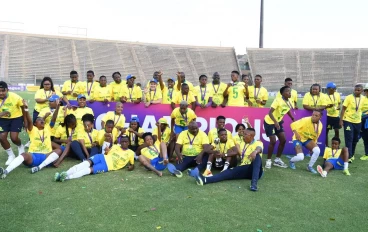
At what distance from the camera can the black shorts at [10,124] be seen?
761 cm

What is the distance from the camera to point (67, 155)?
26.6 ft

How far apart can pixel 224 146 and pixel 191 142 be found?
75 cm

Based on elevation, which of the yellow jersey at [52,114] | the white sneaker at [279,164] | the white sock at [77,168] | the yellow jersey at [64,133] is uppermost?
the yellow jersey at [52,114]

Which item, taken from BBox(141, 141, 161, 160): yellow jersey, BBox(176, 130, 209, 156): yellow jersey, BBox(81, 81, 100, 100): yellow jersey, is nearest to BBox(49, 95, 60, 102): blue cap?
BBox(81, 81, 100, 100): yellow jersey

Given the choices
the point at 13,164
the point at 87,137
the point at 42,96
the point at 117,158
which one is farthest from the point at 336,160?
the point at 42,96

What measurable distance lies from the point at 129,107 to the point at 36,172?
3.54 meters

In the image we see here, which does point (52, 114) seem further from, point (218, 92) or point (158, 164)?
point (218, 92)

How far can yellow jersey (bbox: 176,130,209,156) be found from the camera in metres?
7.47

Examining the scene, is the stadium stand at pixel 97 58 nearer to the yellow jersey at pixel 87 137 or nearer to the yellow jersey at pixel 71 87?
the yellow jersey at pixel 71 87

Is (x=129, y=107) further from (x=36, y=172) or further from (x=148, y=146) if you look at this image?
(x=36, y=172)

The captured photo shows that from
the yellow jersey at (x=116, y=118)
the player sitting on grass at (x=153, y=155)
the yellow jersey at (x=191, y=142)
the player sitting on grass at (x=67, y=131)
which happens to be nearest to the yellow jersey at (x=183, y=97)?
the yellow jersey at (x=116, y=118)

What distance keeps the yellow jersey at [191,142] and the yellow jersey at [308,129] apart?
→ 232cm

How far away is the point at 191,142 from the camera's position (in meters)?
7.50

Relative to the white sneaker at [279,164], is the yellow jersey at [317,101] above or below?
above
